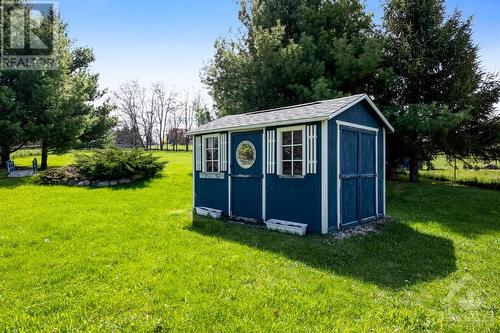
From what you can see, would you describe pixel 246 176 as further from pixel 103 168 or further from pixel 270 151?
pixel 103 168

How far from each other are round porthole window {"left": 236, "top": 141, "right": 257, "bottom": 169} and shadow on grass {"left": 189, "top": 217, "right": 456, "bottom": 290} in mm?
1607

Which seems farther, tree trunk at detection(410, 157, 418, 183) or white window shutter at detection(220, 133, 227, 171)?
tree trunk at detection(410, 157, 418, 183)

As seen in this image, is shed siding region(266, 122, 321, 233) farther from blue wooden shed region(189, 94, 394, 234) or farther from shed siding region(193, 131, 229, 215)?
shed siding region(193, 131, 229, 215)

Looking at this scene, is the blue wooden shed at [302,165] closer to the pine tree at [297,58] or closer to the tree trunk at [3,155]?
the pine tree at [297,58]

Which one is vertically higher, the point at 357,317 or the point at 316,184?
the point at 316,184

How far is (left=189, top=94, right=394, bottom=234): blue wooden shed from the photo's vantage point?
22.0 ft

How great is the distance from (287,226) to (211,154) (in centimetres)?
335

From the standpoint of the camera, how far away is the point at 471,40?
13.5 meters

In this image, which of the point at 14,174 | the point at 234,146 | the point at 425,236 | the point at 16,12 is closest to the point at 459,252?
the point at 425,236

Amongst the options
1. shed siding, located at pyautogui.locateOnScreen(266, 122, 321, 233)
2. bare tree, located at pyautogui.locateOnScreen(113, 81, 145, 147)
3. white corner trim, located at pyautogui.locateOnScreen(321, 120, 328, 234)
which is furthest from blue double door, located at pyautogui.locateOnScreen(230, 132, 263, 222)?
bare tree, located at pyautogui.locateOnScreen(113, 81, 145, 147)

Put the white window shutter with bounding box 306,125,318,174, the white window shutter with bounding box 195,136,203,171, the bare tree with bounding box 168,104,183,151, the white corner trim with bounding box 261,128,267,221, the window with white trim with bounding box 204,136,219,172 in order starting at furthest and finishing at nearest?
1. the bare tree with bounding box 168,104,183,151
2. the white window shutter with bounding box 195,136,203,171
3. the window with white trim with bounding box 204,136,219,172
4. the white corner trim with bounding box 261,128,267,221
5. the white window shutter with bounding box 306,125,318,174

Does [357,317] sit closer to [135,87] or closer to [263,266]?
[263,266]

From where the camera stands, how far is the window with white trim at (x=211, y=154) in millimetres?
8805

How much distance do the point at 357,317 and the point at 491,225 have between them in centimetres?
748
